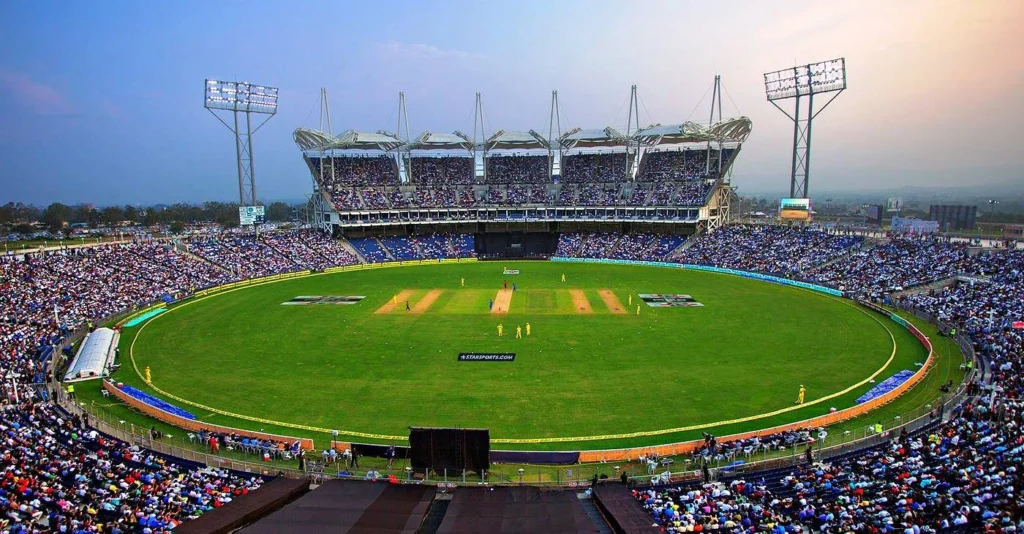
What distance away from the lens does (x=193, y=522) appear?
42.8ft

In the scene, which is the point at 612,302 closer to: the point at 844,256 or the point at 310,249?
the point at 844,256

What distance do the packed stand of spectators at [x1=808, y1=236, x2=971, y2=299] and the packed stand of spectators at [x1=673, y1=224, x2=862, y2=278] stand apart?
8.51 ft

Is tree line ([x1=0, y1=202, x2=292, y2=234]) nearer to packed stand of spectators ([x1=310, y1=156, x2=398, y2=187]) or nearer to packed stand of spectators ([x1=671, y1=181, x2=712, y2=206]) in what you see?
packed stand of spectators ([x1=310, y1=156, x2=398, y2=187])

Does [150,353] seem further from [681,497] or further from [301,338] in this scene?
[681,497]

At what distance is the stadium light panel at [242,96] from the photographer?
69625 mm

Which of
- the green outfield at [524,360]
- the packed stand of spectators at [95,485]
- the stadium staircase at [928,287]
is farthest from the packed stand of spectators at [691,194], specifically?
the packed stand of spectators at [95,485]

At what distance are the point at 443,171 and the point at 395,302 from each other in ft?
155

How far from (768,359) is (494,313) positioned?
18.8 m

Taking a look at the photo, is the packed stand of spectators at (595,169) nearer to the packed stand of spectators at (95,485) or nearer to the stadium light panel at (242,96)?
A: the stadium light panel at (242,96)

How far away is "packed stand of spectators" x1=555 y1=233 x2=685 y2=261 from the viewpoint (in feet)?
238

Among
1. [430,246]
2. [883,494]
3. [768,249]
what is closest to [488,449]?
[883,494]

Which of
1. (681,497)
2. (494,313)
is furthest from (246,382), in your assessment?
(681,497)

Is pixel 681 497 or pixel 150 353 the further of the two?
pixel 150 353

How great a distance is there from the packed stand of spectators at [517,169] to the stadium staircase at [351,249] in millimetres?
24129
